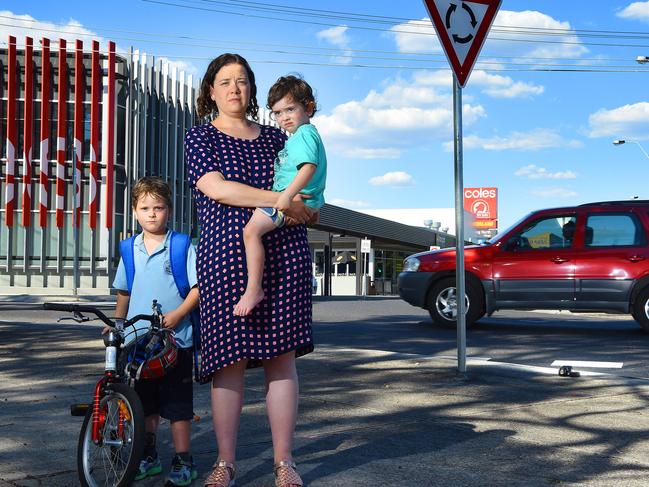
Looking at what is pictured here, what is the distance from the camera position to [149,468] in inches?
149

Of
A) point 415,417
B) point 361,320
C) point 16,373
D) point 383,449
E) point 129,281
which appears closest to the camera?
point 129,281

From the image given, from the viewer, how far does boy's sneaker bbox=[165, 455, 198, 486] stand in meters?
3.63

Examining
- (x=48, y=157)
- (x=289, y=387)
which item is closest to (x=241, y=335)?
(x=289, y=387)

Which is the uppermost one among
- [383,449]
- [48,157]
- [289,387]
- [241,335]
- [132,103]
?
[132,103]

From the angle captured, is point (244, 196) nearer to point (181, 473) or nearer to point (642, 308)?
point (181, 473)

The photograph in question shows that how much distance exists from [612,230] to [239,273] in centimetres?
987

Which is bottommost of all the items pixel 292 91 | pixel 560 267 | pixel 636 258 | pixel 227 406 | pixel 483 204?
pixel 227 406

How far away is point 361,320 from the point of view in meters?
15.0

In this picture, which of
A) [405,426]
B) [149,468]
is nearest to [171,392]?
[149,468]

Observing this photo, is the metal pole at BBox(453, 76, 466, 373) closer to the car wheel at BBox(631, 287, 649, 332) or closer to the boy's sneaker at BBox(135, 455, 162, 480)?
the boy's sneaker at BBox(135, 455, 162, 480)

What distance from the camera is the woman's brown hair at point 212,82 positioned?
369 centimetres

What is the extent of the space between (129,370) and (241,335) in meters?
0.52

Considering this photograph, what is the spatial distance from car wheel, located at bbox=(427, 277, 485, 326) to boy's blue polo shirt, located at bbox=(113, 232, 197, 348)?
29.3 ft

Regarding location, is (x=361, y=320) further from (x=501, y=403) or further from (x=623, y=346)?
(x=501, y=403)
